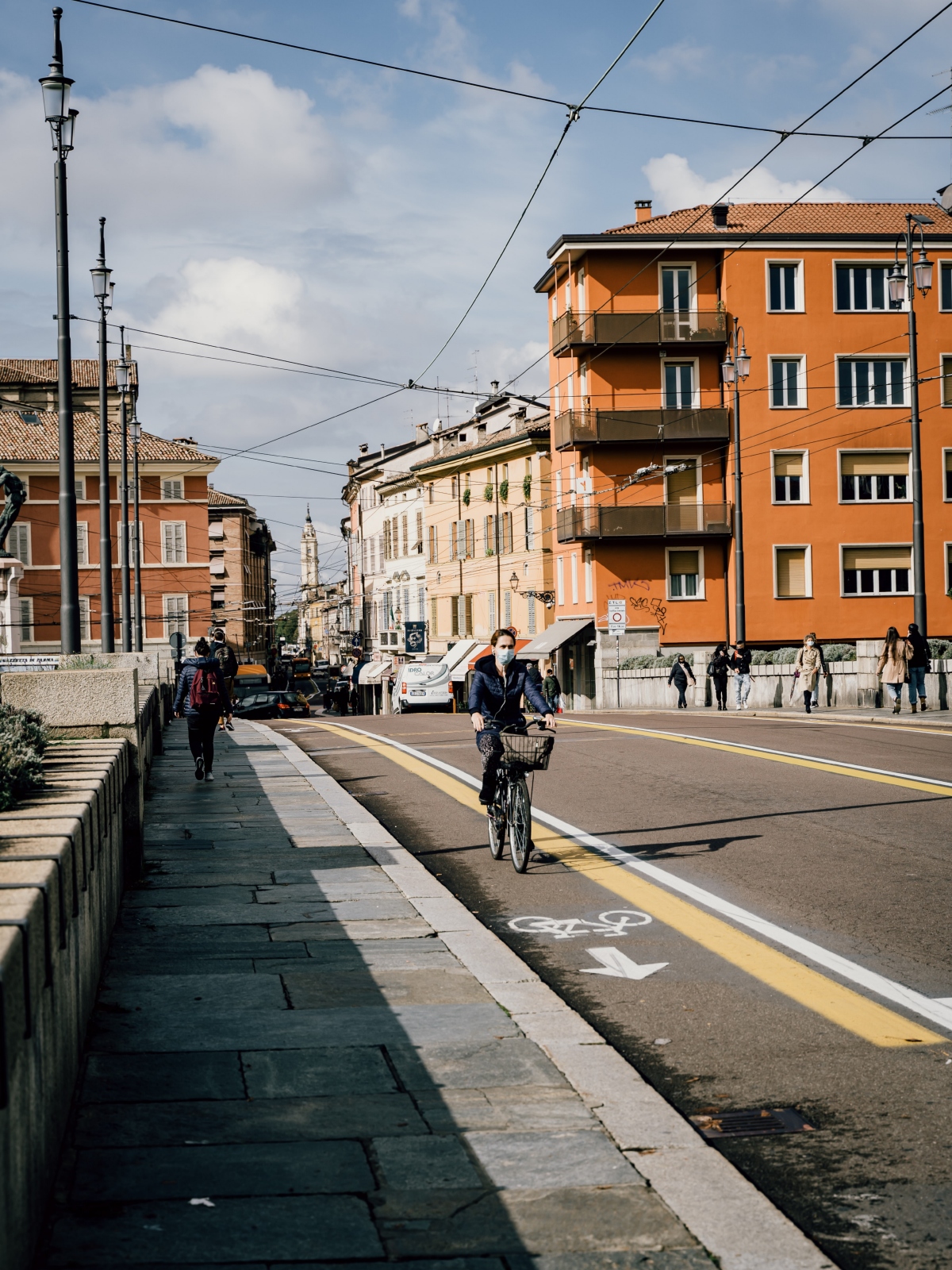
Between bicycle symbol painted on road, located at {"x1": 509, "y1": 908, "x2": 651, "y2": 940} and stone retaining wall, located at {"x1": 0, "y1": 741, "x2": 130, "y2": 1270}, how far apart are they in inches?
103

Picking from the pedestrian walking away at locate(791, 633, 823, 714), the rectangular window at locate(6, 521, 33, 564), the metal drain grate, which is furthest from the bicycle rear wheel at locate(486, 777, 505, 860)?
the rectangular window at locate(6, 521, 33, 564)

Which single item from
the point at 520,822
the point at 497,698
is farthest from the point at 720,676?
the point at 520,822

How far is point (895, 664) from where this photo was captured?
27.3 m

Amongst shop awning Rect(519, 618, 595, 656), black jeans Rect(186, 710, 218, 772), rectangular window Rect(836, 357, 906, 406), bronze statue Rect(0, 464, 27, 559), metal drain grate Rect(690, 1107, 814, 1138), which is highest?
rectangular window Rect(836, 357, 906, 406)

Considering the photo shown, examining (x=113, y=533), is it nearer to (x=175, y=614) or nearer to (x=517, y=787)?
(x=175, y=614)

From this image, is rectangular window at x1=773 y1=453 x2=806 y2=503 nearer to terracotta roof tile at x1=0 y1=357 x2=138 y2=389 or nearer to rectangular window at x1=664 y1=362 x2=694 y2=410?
rectangular window at x1=664 y1=362 x2=694 y2=410

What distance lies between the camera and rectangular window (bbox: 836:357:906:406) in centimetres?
5012

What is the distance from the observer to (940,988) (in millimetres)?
6367

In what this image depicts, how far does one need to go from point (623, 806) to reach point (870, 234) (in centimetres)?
4157

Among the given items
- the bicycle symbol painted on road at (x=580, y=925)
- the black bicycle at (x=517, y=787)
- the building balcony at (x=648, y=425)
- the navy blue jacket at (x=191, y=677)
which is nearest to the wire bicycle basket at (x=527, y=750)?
the black bicycle at (x=517, y=787)

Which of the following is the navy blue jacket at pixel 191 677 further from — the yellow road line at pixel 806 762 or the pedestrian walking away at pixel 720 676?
the pedestrian walking away at pixel 720 676

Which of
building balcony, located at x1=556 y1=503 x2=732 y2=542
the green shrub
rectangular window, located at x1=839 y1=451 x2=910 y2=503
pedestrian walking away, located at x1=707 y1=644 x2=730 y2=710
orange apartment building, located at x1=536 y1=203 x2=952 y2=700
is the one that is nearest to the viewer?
the green shrub

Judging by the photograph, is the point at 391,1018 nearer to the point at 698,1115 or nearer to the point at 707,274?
the point at 698,1115

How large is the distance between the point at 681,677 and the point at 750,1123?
3526cm
